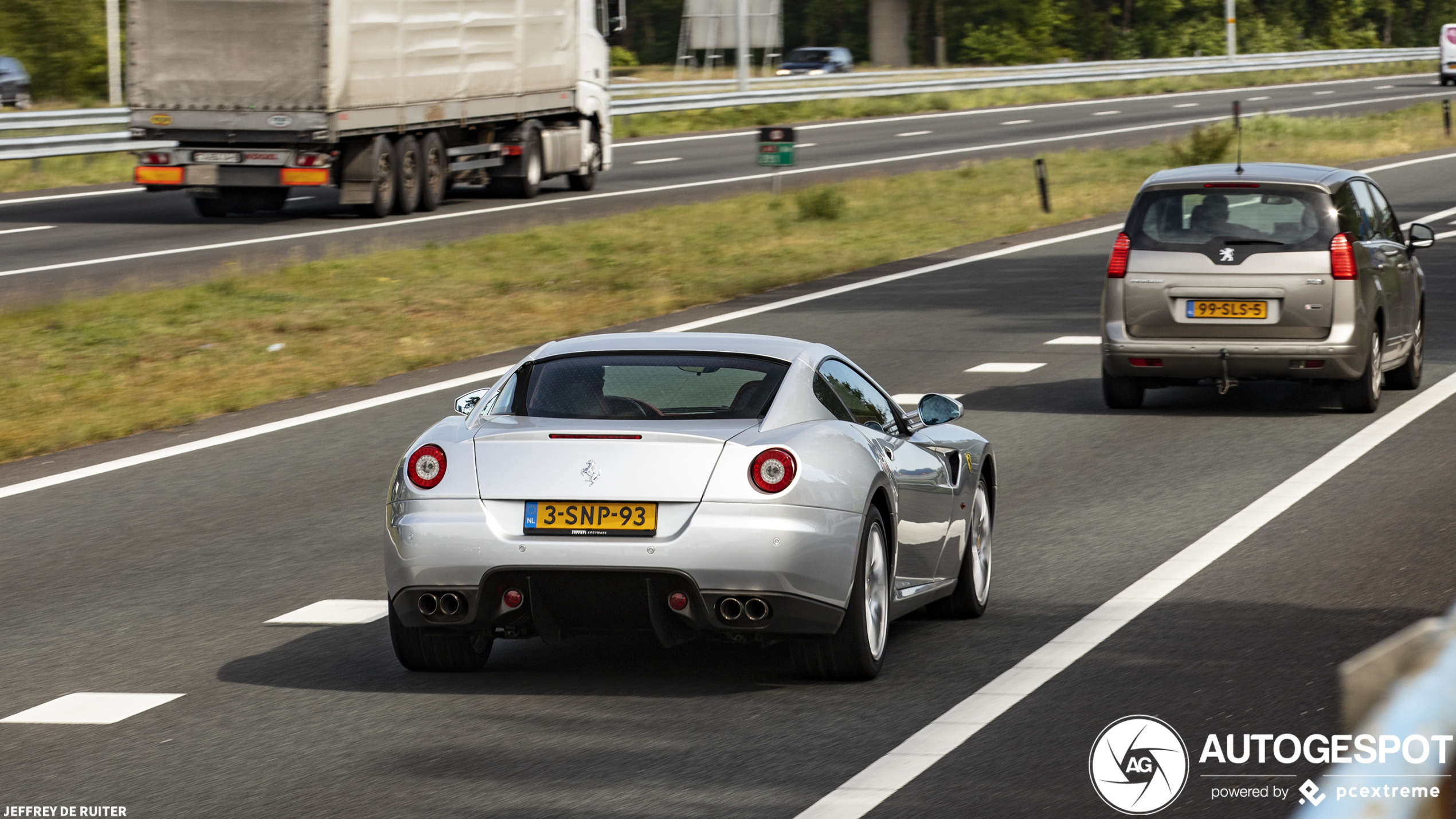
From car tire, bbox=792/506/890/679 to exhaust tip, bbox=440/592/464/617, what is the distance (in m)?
1.13

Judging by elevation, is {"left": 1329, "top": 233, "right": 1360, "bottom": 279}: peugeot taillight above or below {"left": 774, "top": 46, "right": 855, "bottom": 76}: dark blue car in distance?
below

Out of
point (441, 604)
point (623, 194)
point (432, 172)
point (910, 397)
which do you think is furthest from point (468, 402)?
point (623, 194)

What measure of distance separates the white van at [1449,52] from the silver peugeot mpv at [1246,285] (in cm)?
6249

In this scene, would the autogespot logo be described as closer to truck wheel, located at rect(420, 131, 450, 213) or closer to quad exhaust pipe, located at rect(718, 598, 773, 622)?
quad exhaust pipe, located at rect(718, 598, 773, 622)

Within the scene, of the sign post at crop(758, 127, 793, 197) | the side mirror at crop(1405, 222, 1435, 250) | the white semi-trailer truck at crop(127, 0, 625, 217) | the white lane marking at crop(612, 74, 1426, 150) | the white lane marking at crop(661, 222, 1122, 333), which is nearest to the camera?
the side mirror at crop(1405, 222, 1435, 250)

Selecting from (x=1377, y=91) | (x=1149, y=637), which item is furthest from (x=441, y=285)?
(x=1377, y=91)

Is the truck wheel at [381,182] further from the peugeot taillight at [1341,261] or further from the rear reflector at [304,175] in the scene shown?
the peugeot taillight at [1341,261]

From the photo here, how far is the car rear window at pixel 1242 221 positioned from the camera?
14289mm

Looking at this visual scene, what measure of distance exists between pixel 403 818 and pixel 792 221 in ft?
84.0

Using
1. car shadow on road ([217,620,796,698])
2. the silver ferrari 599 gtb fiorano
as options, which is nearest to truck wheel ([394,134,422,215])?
car shadow on road ([217,620,796,698])

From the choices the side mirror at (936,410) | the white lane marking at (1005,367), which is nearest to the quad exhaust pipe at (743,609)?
the side mirror at (936,410)

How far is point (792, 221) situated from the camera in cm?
3066

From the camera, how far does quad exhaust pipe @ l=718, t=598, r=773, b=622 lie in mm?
6684

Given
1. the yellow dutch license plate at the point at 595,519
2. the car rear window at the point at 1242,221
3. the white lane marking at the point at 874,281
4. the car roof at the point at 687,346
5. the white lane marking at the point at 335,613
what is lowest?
the white lane marking at the point at 335,613
